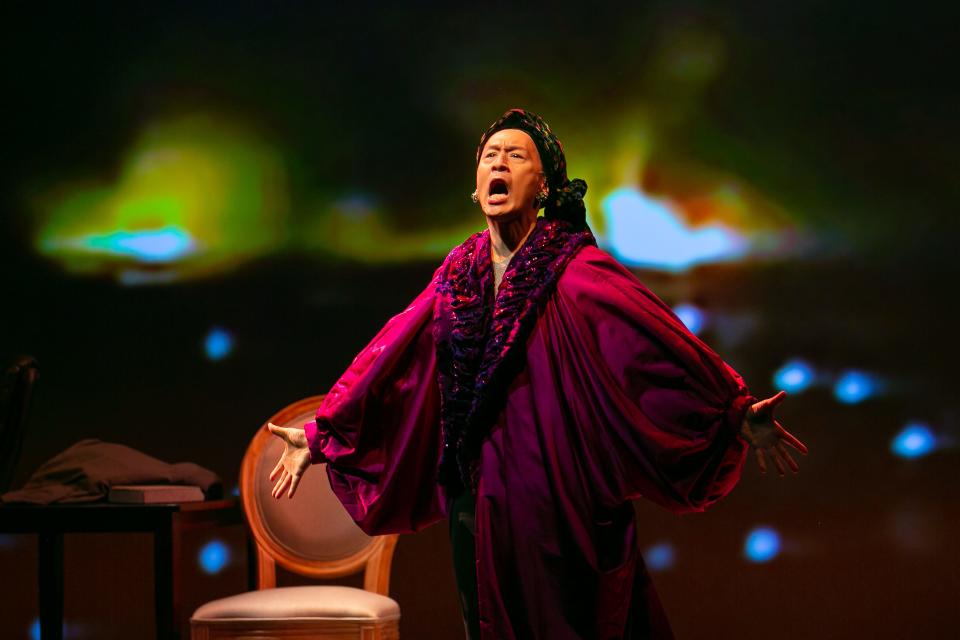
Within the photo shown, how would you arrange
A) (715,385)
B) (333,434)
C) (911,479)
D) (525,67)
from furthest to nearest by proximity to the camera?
(525,67) → (911,479) → (333,434) → (715,385)

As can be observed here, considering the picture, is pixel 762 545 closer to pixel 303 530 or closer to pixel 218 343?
pixel 303 530

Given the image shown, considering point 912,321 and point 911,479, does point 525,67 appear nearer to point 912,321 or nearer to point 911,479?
point 912,321

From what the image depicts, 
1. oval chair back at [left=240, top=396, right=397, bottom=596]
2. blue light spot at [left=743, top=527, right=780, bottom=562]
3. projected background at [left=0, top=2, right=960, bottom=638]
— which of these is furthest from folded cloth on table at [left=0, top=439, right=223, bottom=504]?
blue light spot at [left=743, top=527, right=780, bottom=562]

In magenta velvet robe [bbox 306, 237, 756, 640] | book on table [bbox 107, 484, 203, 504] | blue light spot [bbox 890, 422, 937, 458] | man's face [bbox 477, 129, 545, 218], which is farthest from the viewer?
blue light spot [bbox 890, 422, 937, 458]

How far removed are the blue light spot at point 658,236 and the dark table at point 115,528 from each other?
149cm

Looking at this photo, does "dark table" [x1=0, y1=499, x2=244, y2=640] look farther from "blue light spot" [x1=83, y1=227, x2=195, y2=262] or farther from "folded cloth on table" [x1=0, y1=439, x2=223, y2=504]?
"blue light spot" [x1=83, y1=227, x2=195, y2=262]

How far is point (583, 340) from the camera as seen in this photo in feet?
7.11

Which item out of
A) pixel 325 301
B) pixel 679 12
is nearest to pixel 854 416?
pixel 679 12

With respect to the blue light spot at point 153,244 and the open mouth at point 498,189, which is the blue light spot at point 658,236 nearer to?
the open mouth at point 498,189

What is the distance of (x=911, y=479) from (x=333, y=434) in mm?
1965

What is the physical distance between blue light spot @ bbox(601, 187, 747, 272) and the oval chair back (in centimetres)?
109

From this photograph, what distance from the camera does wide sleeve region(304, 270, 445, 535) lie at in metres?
2.30

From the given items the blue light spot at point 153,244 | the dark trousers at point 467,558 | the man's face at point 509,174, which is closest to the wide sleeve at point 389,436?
the dark trousers at point 467,558

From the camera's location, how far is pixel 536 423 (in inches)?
83.4
